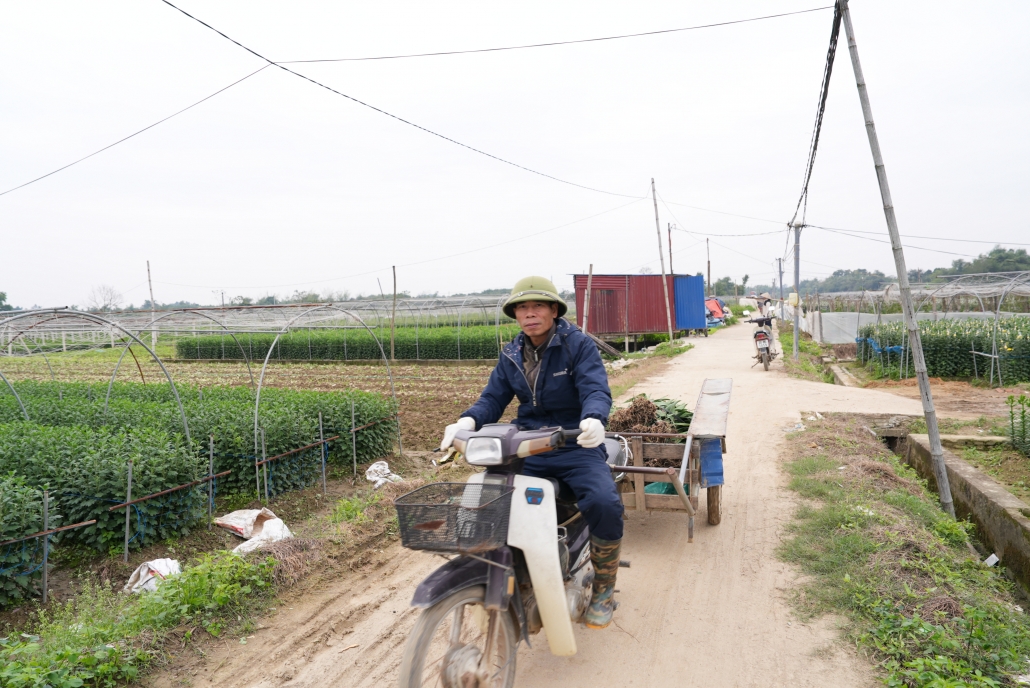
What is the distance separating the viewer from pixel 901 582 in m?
4.06

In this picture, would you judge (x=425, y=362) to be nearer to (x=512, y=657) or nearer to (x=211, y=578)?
(x=211, y=578)

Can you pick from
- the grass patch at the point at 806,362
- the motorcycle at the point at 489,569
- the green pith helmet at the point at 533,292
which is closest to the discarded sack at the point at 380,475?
the green pith helmet at the point at 533,292

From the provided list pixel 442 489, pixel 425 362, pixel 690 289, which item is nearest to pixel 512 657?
pixel 442 489

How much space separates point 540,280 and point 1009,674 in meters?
3.01

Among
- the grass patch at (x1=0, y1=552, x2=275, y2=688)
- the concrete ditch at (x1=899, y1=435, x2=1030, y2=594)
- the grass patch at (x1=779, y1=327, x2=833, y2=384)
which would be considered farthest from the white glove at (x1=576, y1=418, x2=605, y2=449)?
the grass patch at (x1=779, y1=327, x2=833, y2=384)

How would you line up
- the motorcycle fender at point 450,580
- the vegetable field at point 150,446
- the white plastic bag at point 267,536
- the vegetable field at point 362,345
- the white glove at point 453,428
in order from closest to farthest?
the motorcycle fender at point 450,580 → the white glove at point 453,428 → the white plastic bag at point 267,536 → the vegetable field at point 150,446 → the vegetable field at point 362,345

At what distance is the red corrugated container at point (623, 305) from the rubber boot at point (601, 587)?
816 inches

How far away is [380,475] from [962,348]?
1393 cm

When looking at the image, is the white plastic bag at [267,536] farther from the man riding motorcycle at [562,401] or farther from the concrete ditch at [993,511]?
the concrete ditch at [993,511]

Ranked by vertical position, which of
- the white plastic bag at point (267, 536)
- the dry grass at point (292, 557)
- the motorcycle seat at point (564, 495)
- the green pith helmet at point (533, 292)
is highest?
the green pith helmet at point (533, 292)

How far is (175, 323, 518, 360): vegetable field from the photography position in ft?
81.8

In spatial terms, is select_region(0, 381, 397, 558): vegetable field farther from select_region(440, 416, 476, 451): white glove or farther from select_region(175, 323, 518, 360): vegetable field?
select_region(175, 323, 518, 360): vegetable field

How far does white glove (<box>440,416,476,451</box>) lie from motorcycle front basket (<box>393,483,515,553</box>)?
39 cm

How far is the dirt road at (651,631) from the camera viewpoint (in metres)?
3.33
